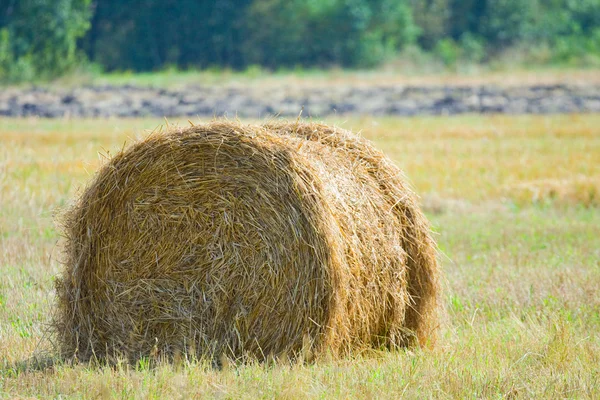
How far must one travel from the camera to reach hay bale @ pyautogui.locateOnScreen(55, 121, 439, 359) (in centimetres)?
512

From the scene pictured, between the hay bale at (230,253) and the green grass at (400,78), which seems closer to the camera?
the hay bale at (230,253)

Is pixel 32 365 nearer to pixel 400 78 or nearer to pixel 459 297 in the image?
pixel 459 297

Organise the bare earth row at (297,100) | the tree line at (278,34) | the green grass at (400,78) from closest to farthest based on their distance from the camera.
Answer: the bare earth row at (297,100)
the green grass at (400,78)
the tree line at (278,34)

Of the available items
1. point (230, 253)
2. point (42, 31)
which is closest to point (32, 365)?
point (230, 253)

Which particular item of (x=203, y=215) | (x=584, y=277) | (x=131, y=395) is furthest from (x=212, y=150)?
(x=584, y=277)

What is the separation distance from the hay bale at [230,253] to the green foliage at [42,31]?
3308 centimetres

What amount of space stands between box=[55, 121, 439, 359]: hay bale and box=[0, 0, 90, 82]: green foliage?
3308cm

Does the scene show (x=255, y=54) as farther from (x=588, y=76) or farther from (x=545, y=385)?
(x=545, y=385)

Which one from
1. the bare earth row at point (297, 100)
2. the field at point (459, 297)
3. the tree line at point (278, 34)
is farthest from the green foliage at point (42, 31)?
the field at point (459, 297)

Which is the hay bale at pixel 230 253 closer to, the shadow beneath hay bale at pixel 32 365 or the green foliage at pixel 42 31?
the shadow beneath hay bale at pixel 32 365

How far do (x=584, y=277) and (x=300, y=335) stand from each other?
320 cm

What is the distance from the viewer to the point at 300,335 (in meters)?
5.10

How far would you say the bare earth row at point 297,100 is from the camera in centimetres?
2433

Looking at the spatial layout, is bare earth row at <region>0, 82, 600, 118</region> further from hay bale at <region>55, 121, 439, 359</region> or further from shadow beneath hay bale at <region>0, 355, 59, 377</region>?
shadow beneath hay bale at <region>0, 355, 59, 377</region>
